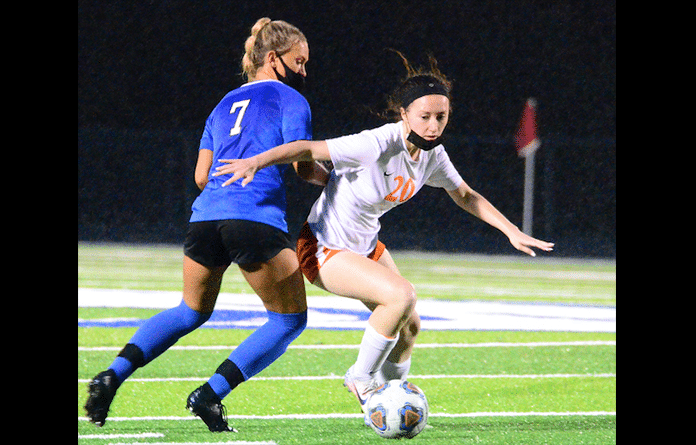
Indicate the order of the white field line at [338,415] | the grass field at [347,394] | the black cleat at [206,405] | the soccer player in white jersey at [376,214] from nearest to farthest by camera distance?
the black cleat at [206,405], the soccer player in white jersey at [376,214], the grass field at [347,394], the white field line at [338,415]

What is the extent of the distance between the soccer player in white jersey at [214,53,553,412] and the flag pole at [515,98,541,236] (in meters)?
18.0

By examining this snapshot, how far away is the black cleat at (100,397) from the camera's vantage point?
4754mm

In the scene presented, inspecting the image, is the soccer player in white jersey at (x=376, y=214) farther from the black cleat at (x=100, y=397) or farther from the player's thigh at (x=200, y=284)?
the black cleat at (x=100, y=397)

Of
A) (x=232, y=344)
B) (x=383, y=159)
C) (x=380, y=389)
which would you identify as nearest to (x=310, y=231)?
(x=383, y=159)

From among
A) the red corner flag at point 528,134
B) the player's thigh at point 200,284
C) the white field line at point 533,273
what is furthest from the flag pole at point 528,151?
the player's thigh at point 200,284

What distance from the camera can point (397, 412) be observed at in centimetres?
485

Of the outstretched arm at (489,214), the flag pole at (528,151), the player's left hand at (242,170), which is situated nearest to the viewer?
the player's left hand at (242,170)

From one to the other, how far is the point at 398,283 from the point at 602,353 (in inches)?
167

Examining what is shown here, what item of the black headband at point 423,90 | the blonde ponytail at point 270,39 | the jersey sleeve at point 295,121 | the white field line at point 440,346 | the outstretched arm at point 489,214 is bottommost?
the white field line at point 440,346

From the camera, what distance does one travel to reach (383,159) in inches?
201

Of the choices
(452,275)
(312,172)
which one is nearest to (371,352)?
(312,172)

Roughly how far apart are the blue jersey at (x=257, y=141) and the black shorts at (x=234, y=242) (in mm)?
41

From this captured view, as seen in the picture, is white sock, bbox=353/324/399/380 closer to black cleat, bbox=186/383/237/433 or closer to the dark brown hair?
black cleat, bbox=186/383/237/433

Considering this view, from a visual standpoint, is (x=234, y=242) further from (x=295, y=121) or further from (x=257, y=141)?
(x=295, y=121)
